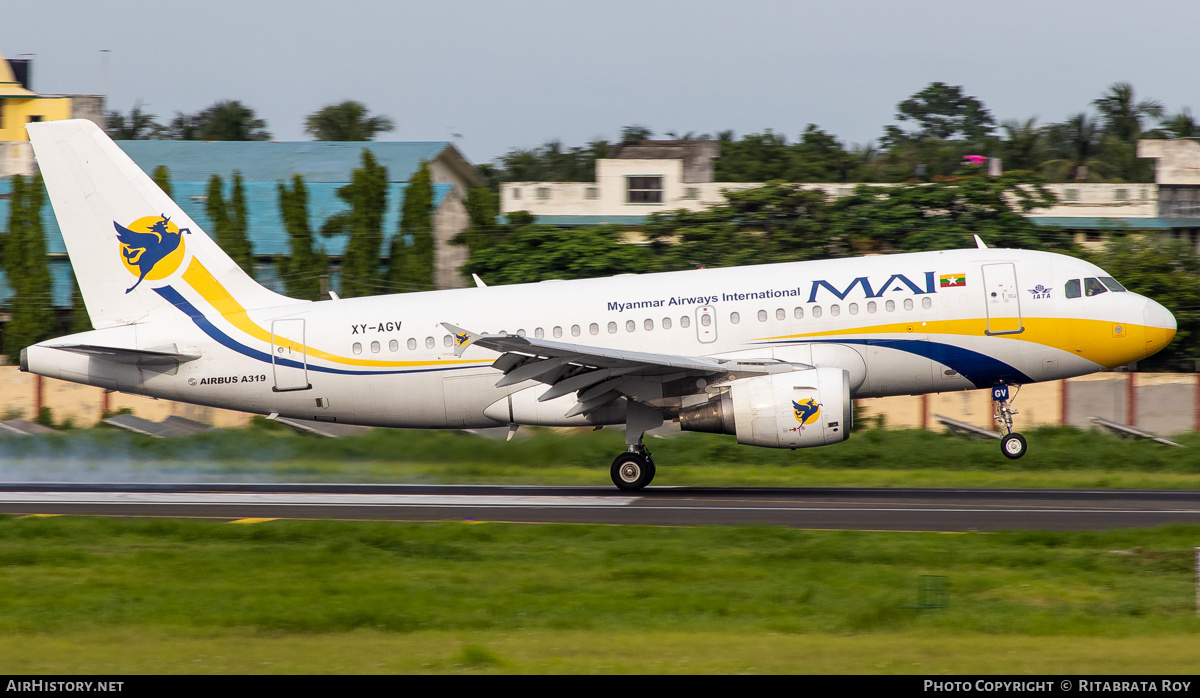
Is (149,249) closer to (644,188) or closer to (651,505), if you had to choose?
(651,505)

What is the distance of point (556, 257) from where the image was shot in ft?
149

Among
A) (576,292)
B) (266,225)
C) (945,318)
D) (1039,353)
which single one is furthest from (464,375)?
(266,225)

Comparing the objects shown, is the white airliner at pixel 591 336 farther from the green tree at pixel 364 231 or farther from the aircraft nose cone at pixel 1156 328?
the green tree at pixel 364 231

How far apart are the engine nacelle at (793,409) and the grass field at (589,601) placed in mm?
4152

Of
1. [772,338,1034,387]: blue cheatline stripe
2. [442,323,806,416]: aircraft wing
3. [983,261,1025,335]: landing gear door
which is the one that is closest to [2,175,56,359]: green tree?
[442,323,806,416]: aircraft wing

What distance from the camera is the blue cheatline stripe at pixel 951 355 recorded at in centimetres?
2222

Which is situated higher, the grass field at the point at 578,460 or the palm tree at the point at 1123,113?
the palm tree at the point at 1123,113

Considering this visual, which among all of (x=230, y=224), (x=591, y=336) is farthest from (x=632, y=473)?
(x=230, y=224)

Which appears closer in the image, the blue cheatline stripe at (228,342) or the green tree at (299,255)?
the blue cheatline stripe at (228,342)

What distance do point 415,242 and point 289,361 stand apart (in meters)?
24.6

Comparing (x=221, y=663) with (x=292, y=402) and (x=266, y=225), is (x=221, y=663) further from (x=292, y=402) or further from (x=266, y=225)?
(x=266, y=225)

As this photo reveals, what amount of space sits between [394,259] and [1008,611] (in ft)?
126

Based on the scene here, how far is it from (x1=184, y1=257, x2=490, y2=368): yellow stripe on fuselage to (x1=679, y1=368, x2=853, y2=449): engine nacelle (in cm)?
528

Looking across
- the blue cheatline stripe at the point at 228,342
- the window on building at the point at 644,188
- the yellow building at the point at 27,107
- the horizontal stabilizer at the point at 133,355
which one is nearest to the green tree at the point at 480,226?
the window on building at the point at 644,188
